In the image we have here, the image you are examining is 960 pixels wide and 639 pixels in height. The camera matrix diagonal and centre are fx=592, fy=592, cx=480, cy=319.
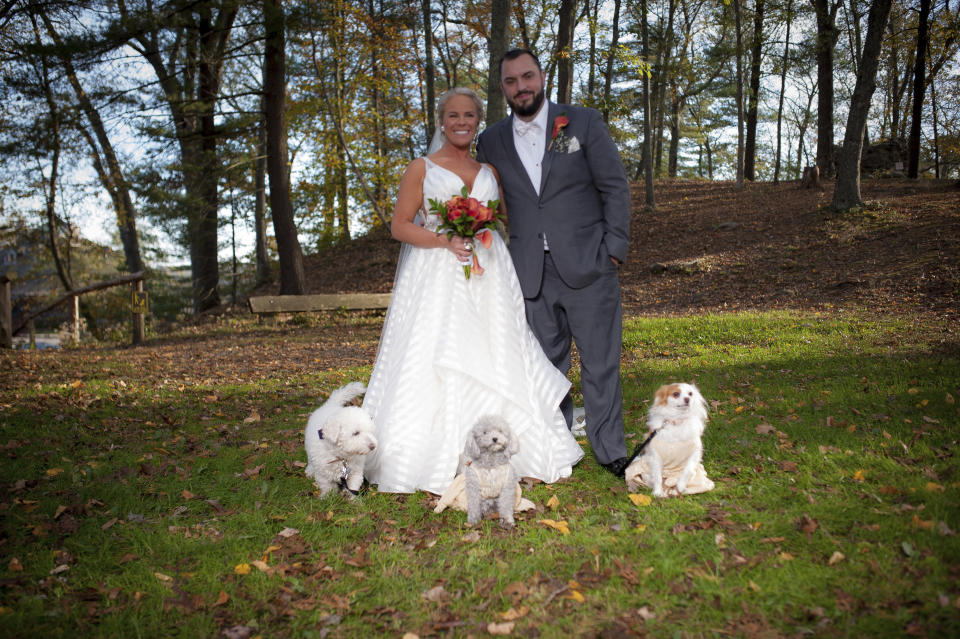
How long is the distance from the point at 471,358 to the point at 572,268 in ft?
3.28

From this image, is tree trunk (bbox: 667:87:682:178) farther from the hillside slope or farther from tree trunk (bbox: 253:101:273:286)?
tree trunk (bbox: 253:101:273:286)

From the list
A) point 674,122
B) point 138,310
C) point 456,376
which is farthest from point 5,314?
point 674,122

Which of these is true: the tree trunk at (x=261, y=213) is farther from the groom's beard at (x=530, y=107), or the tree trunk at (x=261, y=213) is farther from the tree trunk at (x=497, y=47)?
the groom's beard at (x=530, y=107)

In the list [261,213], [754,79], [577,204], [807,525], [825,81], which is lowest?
[807,525]

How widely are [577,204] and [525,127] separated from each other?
0.73 metres

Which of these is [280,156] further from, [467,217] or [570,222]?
[570,222]

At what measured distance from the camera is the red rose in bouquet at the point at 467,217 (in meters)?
4.20

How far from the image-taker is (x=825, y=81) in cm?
1962

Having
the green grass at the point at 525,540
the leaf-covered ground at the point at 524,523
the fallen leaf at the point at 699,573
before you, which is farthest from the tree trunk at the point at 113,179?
the fallen leaf at the point at 699,573

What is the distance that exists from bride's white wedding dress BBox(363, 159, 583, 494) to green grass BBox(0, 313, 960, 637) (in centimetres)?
29

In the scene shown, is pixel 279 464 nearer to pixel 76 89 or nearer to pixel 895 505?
pixel 895 505

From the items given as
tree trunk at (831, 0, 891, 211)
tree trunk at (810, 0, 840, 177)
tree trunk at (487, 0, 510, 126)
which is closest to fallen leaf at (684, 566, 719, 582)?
tree trunk at (487, 0, 510, 126)

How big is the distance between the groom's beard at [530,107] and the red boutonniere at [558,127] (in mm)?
183

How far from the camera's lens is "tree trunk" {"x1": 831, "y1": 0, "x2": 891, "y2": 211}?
13.4 meters
